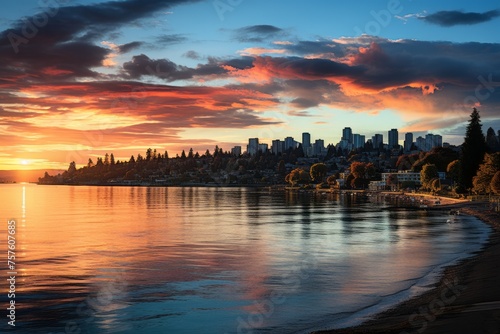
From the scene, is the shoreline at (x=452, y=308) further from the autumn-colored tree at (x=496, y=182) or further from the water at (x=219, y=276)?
the autumn-colored tree at (x=496, y=182)

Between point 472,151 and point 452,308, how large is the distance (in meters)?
129

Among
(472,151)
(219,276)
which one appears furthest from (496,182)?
(219,276)

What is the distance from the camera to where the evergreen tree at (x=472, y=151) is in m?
141

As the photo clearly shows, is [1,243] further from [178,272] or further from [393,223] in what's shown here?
[393,223]

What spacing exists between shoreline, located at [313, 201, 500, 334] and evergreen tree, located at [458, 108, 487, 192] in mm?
109279

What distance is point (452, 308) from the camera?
A: 24.1 meters

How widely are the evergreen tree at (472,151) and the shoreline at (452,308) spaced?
109279 mm

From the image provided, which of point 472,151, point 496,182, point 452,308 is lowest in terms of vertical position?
point 452,308

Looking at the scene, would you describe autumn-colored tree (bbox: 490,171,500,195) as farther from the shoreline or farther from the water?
the shoreline

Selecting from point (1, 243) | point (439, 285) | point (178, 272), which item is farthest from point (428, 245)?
point (1, 243)

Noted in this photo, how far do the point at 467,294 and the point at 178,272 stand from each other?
21172mm

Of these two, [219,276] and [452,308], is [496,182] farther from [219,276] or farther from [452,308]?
[452,308]

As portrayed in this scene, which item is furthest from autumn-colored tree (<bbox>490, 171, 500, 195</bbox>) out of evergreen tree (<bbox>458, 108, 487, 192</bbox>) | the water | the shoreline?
the shoreline

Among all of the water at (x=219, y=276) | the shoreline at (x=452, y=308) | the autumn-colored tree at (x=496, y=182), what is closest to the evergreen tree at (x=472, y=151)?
the autumn-colored tree at (x=496, y=182)
